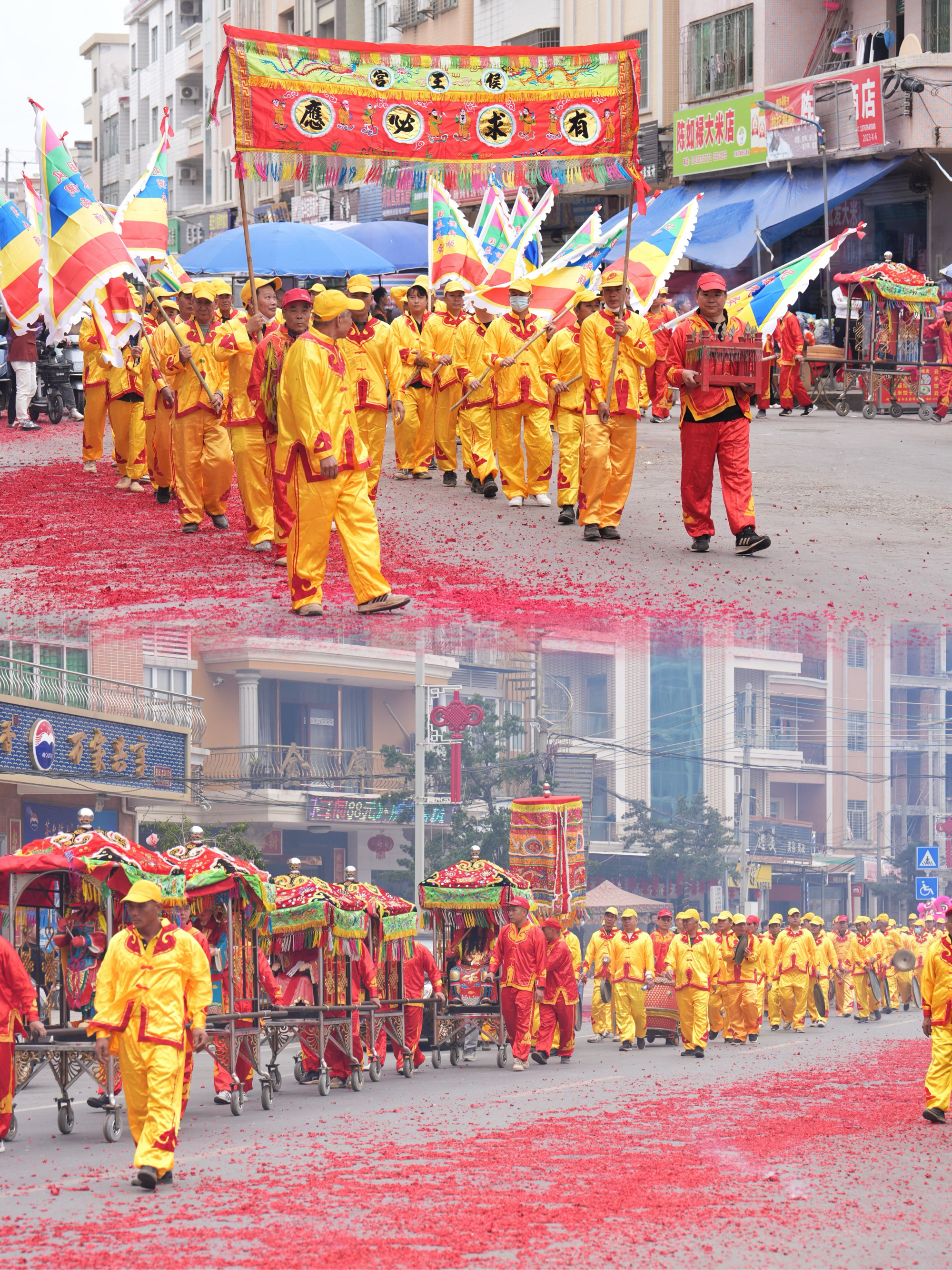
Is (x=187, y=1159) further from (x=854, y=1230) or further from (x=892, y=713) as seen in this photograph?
(x=892, y=713)

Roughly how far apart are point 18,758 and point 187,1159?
14.2 meters

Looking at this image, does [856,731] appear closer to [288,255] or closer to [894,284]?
[894,284]

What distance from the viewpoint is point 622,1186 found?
749cm

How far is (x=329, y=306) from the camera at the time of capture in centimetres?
1104

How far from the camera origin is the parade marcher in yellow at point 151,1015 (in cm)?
785

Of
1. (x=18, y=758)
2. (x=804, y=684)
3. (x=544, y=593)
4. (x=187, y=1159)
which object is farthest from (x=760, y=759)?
(x=187, y=1159)

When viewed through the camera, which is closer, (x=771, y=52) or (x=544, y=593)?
(x=544, y=593)

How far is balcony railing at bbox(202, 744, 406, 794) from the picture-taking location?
30.0m

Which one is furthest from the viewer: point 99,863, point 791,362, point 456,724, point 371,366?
point 456,724

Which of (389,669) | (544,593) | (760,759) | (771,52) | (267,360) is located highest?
(771,52)

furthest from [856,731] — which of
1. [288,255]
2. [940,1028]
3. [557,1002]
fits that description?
[940,1028]

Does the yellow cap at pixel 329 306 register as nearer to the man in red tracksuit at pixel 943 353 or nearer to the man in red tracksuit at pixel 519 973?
the man in red tracksuit at pixel 519 973

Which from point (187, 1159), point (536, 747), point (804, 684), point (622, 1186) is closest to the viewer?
point (622, 1186)

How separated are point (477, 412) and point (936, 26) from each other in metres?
18.2
